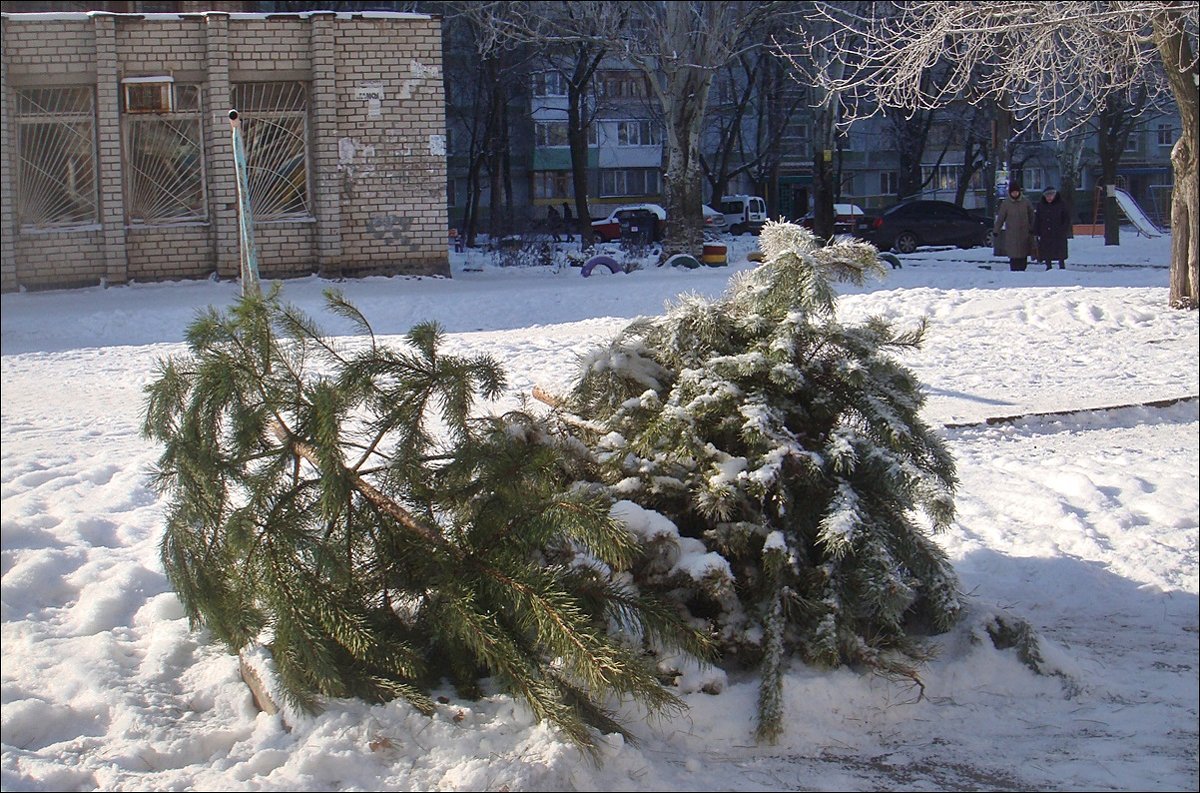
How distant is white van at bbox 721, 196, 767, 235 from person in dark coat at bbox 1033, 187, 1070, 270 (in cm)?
2425

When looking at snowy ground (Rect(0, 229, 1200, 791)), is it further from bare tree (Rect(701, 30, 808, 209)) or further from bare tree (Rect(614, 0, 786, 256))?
bare tree (Rect(701, 30, 808, 209))

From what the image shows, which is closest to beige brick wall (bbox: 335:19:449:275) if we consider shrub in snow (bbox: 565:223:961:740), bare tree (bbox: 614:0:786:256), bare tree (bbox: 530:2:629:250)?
bare tree (bbox: 530:2:629:250)

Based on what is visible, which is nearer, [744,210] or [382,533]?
[382,533]

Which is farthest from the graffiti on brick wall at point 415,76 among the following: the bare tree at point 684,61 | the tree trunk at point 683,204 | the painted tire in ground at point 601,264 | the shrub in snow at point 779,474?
the shrub in snow at point 779,474

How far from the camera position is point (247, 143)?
18.6 meters

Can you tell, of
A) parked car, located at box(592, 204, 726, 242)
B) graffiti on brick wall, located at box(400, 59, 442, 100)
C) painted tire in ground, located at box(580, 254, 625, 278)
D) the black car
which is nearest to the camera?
graffiti on brick wall, located at box(400, 59, 442, 100)

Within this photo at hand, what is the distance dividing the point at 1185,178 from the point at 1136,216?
1695 centimetres

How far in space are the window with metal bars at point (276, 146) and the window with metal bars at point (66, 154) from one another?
7.31 feet

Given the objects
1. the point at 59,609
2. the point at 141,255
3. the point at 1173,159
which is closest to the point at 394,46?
→ the point at 141,255

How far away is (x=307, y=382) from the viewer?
343 centimetres

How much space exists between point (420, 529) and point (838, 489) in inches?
50.8

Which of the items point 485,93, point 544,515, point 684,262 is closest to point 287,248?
point 684,262

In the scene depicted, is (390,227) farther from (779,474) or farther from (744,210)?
(744,210)

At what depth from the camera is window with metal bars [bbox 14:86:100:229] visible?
17906mm
